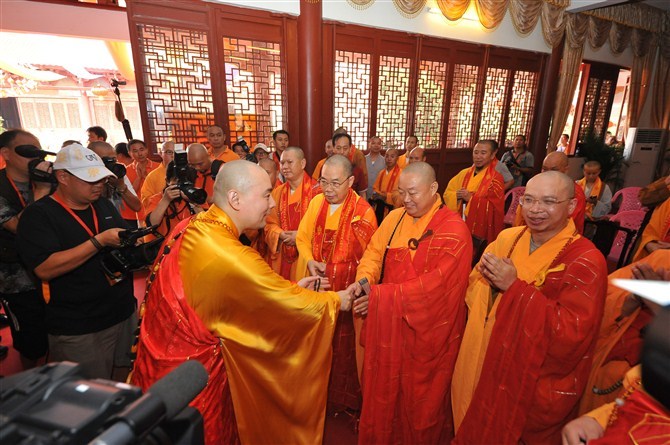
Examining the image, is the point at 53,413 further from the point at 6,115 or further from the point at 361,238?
the point at 6,115

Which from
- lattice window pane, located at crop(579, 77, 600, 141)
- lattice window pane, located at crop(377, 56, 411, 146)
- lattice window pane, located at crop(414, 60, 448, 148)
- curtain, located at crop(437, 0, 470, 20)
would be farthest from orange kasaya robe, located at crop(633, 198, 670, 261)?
lattice window pane, located at crop(579, 77, 600, 141)

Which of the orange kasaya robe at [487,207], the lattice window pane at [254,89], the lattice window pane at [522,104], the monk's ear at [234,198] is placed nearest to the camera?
the monk's ear at [234,198]

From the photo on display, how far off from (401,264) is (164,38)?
18.3 ft

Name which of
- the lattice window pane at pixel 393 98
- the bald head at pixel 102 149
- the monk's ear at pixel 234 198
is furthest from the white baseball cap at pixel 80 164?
the lattice window pane at pixel 393 98

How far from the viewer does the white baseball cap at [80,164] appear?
2.01m

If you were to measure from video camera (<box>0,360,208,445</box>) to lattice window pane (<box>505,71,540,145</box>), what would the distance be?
34.6 feet

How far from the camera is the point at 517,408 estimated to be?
78.7 inches

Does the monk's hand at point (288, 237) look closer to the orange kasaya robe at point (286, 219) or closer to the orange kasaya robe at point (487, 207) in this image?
the orange kasaya robe at point (286, 219)

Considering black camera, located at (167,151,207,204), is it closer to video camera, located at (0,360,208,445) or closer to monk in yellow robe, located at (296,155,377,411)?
monk in yellow robe, located at (296,155,377,411)

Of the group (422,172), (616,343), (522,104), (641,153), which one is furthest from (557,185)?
(641,153)

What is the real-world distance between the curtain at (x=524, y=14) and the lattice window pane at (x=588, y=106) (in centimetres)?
330

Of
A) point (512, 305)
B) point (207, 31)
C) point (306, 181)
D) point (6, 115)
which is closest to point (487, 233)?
point (306, 181)

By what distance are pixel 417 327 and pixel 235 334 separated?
43.8 inches

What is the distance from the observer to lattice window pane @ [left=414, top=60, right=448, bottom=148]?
8.10 meters
